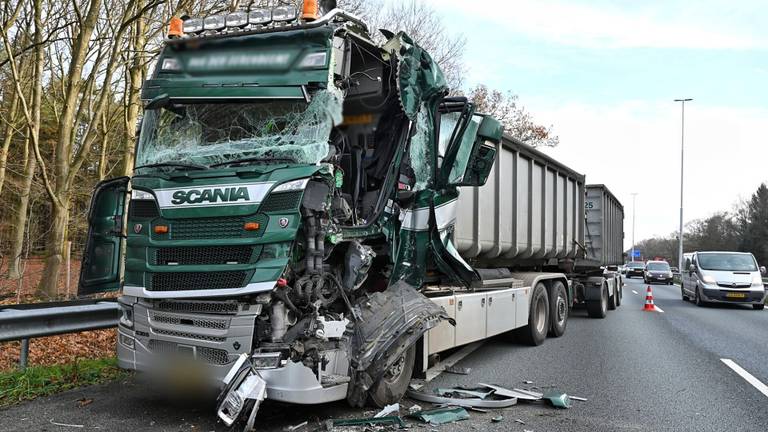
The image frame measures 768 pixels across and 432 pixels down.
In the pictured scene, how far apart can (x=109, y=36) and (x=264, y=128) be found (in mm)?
11994

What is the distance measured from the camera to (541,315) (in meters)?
10.4

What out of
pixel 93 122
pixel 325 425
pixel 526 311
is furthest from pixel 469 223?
pixel 93 122

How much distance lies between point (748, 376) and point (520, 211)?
3.79 metres

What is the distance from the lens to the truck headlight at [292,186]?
4613 millimetres

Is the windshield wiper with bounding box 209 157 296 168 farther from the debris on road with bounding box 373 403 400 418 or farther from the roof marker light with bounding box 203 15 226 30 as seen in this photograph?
the debris on road with bounding box 373 403 400 418

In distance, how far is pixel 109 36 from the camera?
594 inches

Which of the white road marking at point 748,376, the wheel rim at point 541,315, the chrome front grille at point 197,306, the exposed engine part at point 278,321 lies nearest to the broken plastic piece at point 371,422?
the exposed engine part at point 278,321

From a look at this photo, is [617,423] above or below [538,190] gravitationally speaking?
below

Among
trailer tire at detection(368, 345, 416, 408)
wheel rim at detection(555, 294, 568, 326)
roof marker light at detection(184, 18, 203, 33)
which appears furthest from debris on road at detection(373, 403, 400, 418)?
wheel rim at detection(555, 294, 568, 326)

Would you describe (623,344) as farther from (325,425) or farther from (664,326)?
(325,425)

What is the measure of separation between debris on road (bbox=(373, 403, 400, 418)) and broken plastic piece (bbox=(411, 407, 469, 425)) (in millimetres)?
168

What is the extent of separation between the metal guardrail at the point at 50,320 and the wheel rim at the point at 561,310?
722cm

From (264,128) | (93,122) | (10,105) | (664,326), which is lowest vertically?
(664,326)

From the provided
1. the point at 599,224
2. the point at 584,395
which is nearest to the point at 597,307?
the point at 599,224
